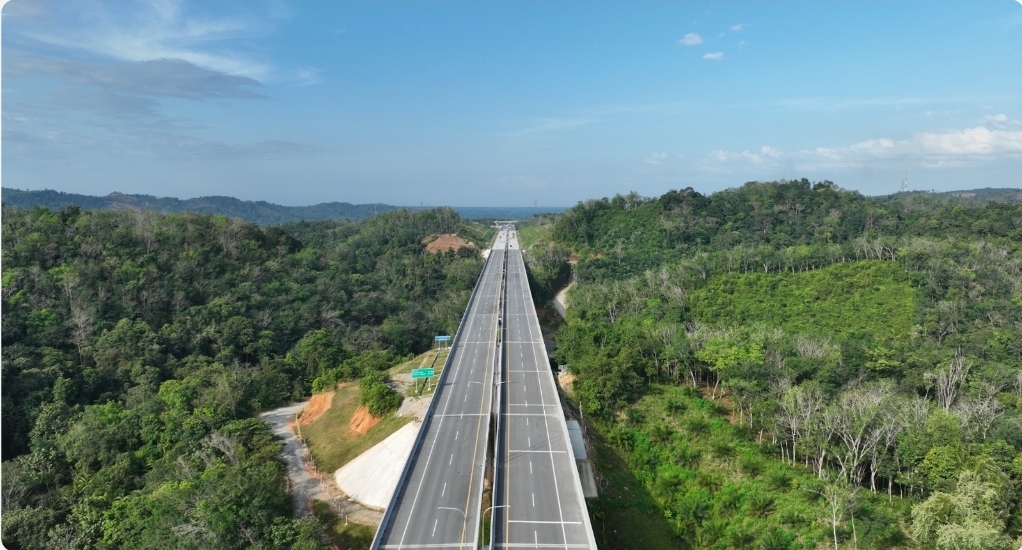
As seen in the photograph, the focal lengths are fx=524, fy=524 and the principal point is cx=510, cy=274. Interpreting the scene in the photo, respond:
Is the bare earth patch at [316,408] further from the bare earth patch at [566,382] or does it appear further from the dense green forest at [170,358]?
the bare earth patch at [566,382]

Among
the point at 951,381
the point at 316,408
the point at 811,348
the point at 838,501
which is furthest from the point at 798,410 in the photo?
the point at 316,408

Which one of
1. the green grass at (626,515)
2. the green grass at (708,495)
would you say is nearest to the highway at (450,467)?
the green grass at (626,515)

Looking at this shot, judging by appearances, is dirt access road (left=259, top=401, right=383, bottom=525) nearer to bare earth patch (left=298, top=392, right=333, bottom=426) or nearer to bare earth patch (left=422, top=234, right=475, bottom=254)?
bare earth patch (left=298, top=392, right=333, bottom=426)

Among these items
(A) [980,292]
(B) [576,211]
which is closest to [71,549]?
(A) [980,292]

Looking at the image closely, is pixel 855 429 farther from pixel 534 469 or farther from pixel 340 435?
pixel 340 435

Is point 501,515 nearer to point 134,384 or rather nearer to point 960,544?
point 960,544
